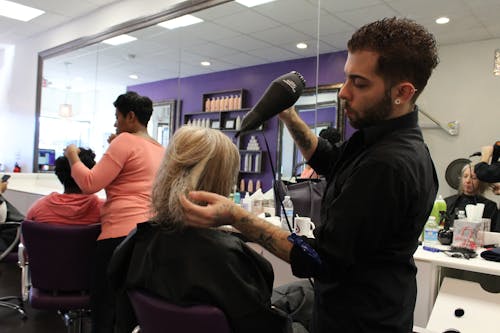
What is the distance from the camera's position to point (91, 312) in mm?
2002

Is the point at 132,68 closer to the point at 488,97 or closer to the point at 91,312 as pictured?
the point at 91,312

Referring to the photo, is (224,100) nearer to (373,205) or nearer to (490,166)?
(490,166)

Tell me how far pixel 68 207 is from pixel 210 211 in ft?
5.14

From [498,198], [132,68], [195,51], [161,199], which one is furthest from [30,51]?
[498,198]

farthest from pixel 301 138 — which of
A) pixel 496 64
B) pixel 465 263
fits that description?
pixel 496 64

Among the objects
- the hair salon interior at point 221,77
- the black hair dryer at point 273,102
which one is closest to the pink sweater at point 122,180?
the hair salon interior at point 221,77

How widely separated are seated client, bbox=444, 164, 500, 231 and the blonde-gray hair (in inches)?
58.1

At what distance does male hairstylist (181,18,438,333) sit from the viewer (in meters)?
0.83

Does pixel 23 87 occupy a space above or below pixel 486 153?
above

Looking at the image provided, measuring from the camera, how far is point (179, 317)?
96 centimetres

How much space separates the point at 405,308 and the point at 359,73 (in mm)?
566

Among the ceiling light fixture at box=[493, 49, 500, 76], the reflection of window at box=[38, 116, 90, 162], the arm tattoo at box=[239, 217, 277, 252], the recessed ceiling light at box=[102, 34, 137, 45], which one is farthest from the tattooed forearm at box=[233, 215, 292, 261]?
the reflection of window at box=[38, 116, 90, 162]

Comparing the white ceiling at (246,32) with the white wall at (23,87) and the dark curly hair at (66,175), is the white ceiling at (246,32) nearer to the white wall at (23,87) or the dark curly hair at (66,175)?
the white wall at (23,87)

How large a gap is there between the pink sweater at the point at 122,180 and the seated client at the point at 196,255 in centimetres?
78
